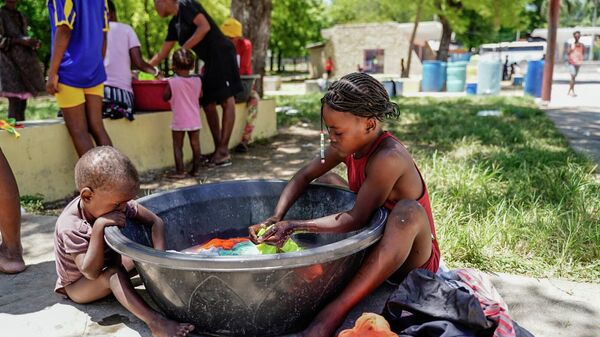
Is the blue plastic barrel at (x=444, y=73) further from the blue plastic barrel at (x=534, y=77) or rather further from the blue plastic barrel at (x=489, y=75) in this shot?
the blue plastic barrel at (x=534, y=77)

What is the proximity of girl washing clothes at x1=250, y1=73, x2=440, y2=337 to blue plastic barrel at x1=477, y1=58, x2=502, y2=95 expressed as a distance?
15.6 m

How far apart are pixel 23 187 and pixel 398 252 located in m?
3.23

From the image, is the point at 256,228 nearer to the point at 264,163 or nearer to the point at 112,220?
the point at 112,220

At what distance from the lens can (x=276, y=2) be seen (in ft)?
89.5

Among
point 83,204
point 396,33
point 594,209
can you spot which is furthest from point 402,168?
point 396,33

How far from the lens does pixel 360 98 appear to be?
2174mm

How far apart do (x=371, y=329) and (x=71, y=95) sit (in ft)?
10.1

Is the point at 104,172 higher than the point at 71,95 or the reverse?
the reverse

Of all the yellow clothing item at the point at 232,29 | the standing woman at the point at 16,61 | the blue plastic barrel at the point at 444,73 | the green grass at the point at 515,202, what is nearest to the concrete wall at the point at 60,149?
the yellow clothing item at the point at 232,29

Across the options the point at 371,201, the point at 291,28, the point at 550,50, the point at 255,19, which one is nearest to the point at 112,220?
the point at 371,201

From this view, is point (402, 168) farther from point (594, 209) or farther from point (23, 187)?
point (23, 187)

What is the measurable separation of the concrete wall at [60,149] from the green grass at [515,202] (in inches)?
106

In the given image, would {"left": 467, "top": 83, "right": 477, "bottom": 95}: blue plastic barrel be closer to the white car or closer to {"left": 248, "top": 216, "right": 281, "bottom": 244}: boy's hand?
{"left": 248, "top": 216, "right": 281, "bottom": 244}: boy's hand

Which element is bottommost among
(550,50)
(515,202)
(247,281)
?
(515,202)
